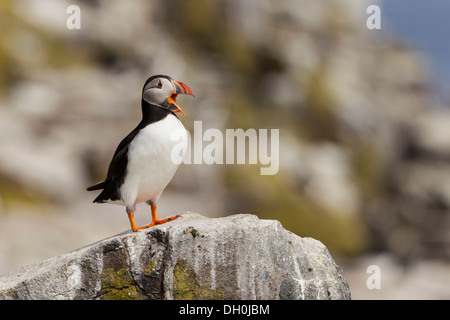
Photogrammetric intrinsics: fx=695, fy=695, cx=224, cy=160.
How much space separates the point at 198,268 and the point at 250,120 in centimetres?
4141

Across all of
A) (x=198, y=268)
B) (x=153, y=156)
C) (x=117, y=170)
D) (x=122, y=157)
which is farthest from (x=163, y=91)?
(x=198, y=268)

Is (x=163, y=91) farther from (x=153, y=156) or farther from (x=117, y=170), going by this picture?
(x=117, y=170)

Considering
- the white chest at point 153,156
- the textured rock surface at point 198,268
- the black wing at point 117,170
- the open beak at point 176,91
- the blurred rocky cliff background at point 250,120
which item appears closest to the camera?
the textured rock surface at point 198,268

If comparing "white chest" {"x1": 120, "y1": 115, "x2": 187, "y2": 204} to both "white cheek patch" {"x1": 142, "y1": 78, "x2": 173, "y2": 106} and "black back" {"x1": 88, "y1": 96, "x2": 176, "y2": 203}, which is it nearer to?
"black back" {"x1": 88, "y1": 96, "x2": 176, "y2": 203}

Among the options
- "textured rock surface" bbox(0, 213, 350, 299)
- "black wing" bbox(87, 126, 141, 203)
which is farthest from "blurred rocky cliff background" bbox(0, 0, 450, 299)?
"textured rock surface" bbox(0, 213, 350, 299)

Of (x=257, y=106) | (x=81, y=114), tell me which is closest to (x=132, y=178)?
(x=81, y=114)

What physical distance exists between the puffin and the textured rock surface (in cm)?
87

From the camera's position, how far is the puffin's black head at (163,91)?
9.90 metres

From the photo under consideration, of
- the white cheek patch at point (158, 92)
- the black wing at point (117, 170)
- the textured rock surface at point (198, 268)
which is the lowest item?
the textured rock surface at point (198, 268)

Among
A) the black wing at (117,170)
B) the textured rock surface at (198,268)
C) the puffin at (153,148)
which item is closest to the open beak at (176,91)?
the puffin at (153,148)

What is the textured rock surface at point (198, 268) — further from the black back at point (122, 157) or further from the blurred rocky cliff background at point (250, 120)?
the blurred rocky cliff background at point (250, 120)

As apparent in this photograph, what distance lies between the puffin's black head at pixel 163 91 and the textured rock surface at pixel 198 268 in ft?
5.95

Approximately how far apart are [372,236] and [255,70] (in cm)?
1839

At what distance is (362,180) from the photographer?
5078cm
